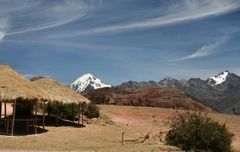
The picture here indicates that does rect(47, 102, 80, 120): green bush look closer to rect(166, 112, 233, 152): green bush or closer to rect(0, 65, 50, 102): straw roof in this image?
rect(0, 65, 50, 102): straw roof

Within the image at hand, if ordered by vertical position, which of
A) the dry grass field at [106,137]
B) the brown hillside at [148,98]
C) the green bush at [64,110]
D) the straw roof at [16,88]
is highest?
the brown hillside at [148,98]

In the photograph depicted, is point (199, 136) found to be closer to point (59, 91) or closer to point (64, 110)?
point (59, 91)

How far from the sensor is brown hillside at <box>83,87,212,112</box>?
86.6 meters

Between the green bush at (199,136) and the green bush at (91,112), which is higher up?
the green bush at (91,112)

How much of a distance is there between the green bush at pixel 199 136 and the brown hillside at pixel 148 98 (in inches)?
2109

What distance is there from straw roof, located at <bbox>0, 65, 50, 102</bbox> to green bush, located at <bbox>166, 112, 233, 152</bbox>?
9.78 m

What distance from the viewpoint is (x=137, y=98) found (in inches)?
3602

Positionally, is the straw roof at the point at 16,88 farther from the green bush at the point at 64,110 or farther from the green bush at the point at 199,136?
the green bush at the point at 199,136

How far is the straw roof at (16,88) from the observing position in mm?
31603

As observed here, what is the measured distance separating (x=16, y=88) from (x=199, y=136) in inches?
481

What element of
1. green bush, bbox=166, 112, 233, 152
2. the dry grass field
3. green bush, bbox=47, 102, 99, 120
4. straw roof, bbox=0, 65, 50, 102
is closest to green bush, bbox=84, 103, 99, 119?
the dry grass field

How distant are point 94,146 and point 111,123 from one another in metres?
16.8

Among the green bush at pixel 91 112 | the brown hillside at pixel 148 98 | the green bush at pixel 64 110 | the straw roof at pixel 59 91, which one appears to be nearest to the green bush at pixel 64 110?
the green bush at pixel 64 110

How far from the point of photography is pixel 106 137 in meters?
34.3
